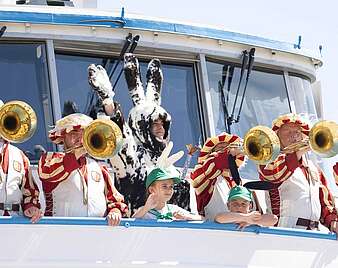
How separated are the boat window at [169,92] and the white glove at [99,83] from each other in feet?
1.66

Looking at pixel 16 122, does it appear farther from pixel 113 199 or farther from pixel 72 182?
pixel 113 199

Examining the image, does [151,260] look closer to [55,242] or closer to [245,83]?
[55,242]

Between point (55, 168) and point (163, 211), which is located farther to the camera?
point (163, 211)

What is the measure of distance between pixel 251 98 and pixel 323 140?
7.48ft

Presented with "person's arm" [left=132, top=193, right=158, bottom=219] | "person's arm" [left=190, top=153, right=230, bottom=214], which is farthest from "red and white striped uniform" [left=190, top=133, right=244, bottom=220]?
"person's arm" [left=132, top=193, right=158, bottom=219]

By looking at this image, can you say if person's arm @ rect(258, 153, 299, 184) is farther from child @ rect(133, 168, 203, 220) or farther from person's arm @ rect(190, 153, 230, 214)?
child @ rect(133, 168, 203, 220)

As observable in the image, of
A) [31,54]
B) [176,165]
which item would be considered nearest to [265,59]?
[176,165]

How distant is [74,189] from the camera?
34.6ft

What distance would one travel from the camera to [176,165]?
12156mm

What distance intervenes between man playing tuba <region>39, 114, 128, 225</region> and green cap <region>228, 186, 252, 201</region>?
0.94m

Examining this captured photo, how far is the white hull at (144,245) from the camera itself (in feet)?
33.1

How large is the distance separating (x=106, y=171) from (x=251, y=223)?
1.42 metres

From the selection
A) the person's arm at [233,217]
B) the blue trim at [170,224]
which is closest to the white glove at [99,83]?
the blue trim at [170,224]

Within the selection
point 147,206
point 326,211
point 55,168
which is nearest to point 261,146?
point 147,206
